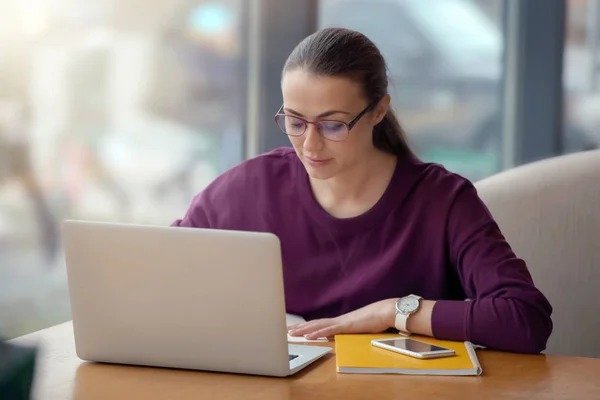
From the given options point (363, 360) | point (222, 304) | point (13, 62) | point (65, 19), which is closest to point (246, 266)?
point (222, 304)

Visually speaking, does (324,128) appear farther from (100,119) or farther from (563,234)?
(100,119)

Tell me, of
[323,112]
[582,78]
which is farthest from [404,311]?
[582,78]

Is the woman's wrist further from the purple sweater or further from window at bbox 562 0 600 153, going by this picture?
window at bbox 562 0 600 153

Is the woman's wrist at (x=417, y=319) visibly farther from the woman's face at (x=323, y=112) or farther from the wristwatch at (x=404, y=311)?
the woman's face at (x=323, y=112)

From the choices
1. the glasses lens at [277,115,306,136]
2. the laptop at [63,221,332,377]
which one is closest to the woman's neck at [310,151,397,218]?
the glasses lens at [277,115,306,136]

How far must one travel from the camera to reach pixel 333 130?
1.72 metres

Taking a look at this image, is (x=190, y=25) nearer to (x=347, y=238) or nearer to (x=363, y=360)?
(x=347, y=238)

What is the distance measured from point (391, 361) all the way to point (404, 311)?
0.81 ft

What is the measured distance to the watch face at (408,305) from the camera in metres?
1.56

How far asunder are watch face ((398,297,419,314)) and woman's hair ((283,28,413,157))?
1.45 ft

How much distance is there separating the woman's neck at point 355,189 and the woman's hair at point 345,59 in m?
0.17

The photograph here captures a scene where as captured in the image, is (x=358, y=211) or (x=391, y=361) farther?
(x=358, y=211)

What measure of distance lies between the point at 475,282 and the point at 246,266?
0.64 metres

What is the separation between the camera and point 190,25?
9.77 feet
